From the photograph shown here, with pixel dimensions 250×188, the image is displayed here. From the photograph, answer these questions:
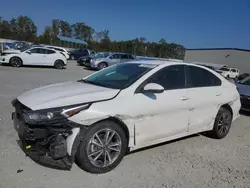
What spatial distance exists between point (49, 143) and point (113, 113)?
922 mm

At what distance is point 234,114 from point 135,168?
2973 millimetres

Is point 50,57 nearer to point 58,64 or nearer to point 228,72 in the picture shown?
point 58,64

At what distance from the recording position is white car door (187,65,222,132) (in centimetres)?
437

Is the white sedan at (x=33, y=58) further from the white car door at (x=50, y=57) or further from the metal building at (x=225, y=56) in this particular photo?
the metal building at (x=225, y=56)

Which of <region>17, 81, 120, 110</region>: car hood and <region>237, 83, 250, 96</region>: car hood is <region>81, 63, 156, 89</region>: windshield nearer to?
<region>17, 81, 120, 110</region>: car hood

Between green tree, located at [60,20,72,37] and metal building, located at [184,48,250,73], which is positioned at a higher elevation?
green tree, located at [60,20,72,37]

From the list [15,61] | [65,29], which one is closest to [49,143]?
[15,61]

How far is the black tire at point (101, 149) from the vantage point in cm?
319

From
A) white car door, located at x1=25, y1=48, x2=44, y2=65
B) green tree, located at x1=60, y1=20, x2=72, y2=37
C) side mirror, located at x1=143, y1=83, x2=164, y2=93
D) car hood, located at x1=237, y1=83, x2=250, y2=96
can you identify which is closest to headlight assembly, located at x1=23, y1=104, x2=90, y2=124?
side mirror, located at x1=143, y1=83, x2=164, y2=93

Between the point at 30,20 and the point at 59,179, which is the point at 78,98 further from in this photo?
the point at 30,20

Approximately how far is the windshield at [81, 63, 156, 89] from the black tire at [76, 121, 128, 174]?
668mm

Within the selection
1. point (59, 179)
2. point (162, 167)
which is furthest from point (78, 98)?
point (162, 167)

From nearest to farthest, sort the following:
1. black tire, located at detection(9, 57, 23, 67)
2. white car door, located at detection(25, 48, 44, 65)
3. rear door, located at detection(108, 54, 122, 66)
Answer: black tire, located at detection(9, 57, 23, 67), white car door, located at detection(25, 48, 44, 65), rear door, located at detection(108, 54, 122, 66)

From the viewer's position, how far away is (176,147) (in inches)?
177
